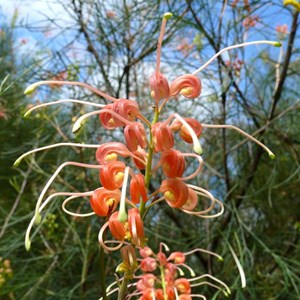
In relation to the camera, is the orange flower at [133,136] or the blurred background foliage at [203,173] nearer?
the orange flower at [133,136]

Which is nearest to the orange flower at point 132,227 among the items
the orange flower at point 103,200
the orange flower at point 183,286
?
the orange flower at point 103,200

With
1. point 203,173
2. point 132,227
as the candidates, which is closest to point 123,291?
point 132,227

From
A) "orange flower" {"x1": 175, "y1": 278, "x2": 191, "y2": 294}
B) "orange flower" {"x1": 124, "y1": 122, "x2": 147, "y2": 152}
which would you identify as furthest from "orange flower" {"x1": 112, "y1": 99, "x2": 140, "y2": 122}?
"orange flower" {"x1": 175, "y1": 278, "x2": 191, "y2": 294}

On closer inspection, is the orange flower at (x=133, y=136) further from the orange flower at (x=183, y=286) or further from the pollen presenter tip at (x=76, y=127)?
the orange flower at (x=183, y=286)

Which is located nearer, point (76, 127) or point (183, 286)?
point (76, 127)

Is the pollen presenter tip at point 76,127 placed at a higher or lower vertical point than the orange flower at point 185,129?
higher

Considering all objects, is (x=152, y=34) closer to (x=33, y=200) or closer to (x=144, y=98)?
(x=144, y=98)

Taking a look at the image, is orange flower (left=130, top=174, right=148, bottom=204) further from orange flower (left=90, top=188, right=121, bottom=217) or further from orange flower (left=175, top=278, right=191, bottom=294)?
orange flower (left=175, top=278, right=191, bottom=294)

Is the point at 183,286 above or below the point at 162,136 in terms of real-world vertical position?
below

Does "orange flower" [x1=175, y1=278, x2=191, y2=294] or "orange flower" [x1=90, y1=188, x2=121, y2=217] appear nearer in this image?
"orange flower" [x1=90, y1=188, x2=121, y2=217]

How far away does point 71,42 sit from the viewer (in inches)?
56.4

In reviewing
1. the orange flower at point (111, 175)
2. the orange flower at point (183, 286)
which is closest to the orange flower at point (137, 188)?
the orange flower at point (111, 175)

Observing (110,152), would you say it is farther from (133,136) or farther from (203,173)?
(203,173)

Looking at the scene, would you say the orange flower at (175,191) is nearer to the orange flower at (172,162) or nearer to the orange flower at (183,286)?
the orange flower at (172,162)
